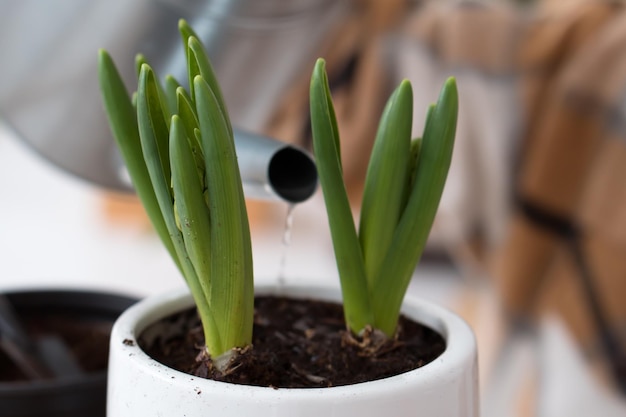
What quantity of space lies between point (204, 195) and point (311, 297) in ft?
0.24

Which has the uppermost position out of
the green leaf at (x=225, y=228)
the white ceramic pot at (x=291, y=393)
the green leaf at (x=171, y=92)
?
the green leaf at (x=171, y=92)

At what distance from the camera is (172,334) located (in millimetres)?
224

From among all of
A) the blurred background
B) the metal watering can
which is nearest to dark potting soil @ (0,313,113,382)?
the metal watering can

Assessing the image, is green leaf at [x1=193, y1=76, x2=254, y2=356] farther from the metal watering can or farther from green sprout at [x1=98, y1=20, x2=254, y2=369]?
the metal watering can

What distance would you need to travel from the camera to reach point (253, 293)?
20 cm

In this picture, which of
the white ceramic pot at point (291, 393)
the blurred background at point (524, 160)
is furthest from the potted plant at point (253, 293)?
the blurred background at point (524, 160)

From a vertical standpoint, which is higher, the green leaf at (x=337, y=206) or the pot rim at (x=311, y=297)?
the green leaf at (x=337, y=206)

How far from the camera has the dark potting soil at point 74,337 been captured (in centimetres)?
31

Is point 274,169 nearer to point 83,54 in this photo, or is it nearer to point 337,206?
point 337,206

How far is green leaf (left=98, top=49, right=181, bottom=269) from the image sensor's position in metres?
0.21

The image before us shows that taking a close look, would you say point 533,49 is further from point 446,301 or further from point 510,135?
point 446,301

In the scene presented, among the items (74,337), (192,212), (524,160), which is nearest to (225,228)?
(192,212)

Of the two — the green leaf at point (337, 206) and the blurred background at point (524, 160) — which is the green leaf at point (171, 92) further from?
the blurred background at point (524, 160)

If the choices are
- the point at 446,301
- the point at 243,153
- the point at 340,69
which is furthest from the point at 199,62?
the point at 446,301
